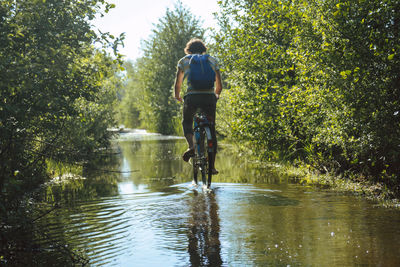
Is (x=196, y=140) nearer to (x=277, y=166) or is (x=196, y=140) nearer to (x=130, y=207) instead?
(x=130, y=207)

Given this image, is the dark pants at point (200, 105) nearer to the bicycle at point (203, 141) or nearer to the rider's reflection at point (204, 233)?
the bicycle at point (203, 141)

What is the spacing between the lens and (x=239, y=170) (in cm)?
1153

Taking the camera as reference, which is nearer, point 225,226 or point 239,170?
point 225,226

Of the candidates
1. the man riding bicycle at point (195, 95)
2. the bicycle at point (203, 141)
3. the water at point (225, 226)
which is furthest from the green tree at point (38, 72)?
the bicycle at point (203, 141)

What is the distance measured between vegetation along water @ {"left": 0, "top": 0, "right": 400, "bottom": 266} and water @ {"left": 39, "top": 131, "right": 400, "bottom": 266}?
22mm

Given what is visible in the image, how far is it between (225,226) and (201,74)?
3.12 m

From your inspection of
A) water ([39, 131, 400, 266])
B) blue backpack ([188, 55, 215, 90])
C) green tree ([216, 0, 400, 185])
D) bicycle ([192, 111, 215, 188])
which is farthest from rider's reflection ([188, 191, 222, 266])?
green tree ([216, 0, 400, 185])

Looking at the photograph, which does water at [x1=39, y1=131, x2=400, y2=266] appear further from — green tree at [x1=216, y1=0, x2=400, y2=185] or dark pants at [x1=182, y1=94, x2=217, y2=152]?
dark pants at [x1=182, y1=94, x2=217, y2=152]

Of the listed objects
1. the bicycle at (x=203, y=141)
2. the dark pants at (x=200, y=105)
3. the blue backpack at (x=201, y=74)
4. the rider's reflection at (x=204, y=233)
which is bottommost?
the rider's reflection at (x=204, y=233)

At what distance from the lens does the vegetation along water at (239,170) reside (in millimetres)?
4375

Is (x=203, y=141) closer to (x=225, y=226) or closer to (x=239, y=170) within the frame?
(x=225, y=226)

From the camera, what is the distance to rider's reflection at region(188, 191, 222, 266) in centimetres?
415

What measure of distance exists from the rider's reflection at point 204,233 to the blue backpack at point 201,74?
180 centimetres

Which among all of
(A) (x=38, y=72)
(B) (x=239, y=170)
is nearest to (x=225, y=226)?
(A) (x=38, y=72)
